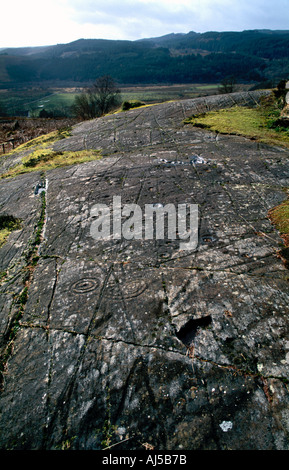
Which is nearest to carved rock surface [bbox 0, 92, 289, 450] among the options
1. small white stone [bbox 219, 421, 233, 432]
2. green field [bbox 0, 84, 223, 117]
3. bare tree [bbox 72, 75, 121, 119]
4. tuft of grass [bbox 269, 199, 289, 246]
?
small white stone [bbox 219, 421, 233, 432]

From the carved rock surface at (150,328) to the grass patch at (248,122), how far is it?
2.23 metres

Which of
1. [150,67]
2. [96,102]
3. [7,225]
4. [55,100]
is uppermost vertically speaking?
[150,67]

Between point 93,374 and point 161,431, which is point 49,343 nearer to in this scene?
point 93,374

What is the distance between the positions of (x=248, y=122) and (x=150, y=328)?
7.76 metres

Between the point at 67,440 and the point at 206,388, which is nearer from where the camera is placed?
the point at 67,440

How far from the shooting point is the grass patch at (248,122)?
7.02 meters

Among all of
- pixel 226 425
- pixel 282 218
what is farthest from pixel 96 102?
pixel 226 425

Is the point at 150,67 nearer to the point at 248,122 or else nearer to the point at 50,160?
the point at 248,122

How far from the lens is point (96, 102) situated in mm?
29266

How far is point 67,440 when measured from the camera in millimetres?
2150

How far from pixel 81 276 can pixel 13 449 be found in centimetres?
191

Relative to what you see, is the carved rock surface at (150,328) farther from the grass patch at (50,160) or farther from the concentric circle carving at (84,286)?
the grass patch at (50,160)

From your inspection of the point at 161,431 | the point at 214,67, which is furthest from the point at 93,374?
the point at 214,67

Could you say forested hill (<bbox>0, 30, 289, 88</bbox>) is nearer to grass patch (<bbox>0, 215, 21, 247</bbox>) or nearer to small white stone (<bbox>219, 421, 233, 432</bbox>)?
grass patch (<bbox>0, 215, 21, 247</bbox>)
